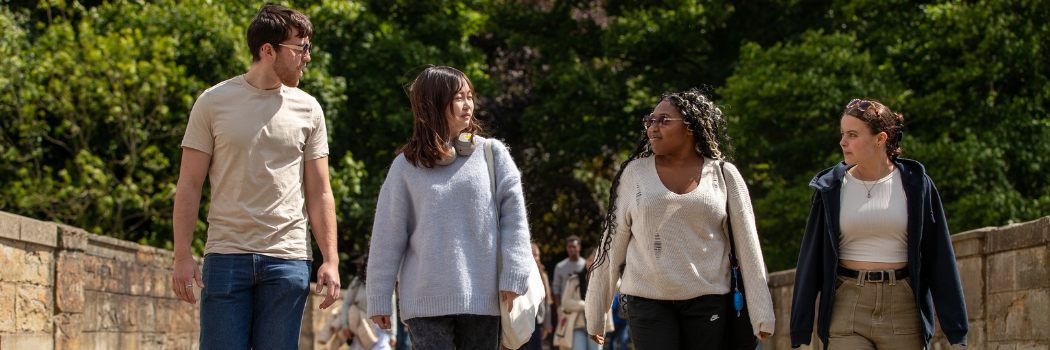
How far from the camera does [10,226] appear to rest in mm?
6840

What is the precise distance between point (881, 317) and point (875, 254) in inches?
11.2

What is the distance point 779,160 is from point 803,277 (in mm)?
16281

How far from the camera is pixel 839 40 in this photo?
1922 cm

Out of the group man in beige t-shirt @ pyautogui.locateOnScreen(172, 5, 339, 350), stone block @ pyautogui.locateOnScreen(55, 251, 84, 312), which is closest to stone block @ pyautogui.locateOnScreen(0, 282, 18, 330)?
stone block @ pyautogui.locateOnScreen(55, 251, 84, 312)

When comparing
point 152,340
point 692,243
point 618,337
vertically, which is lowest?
point 618,337

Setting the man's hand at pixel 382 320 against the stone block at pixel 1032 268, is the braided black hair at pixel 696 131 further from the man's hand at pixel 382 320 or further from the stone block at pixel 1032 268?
the stone block at pixel 1032 268

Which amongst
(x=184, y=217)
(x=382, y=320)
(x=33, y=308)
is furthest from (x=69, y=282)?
(x=382, y=320)

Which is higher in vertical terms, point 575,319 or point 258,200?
point 258,200

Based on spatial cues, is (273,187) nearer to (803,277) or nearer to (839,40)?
(803,277)

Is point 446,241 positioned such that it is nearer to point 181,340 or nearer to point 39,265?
point 39,265

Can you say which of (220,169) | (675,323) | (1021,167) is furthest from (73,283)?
(1021,167)

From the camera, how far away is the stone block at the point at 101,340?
→ 8328 mm

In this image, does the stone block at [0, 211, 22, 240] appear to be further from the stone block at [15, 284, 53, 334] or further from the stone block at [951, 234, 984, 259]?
the stone block at [951, 234, 984, 259]

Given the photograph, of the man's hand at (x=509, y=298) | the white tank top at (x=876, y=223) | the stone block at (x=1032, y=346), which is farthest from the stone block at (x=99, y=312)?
the stone block at (x=1032, y=346)
